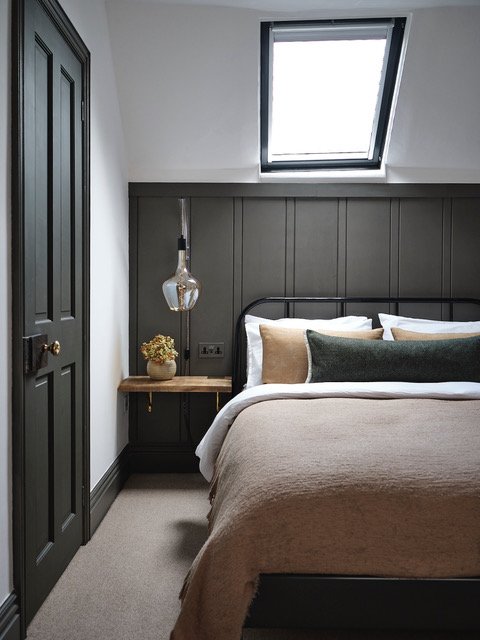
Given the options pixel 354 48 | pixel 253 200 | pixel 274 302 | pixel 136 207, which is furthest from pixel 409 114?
pixel 136 207

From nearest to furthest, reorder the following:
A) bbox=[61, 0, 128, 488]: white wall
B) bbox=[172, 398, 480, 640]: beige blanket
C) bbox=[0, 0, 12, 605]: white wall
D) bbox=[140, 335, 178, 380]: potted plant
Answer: bbox=[172, 398, 480, 640]: beige blanket, bbox=[0, 0, 12, 605]: white wall, bbox=[61, 0, 128, 488]: white wall, bbox=[140, 335, 178, 380]: potted plant

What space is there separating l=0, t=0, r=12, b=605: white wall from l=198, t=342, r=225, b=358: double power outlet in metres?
2.10

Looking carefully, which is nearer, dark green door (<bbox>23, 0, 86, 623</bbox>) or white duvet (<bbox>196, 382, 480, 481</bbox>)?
dark green door (<bbox>23, 0, 86, 623</bbox>)

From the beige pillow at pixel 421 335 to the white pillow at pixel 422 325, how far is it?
10 centimetres

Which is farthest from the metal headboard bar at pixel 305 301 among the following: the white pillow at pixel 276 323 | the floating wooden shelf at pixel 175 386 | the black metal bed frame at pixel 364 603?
the black metal bed frame at pixel 364 603

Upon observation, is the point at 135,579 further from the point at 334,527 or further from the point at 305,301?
the point at 305,301

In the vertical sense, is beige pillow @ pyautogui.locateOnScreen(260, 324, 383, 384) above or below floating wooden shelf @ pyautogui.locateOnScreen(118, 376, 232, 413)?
above

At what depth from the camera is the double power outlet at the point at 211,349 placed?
3910 millimetres

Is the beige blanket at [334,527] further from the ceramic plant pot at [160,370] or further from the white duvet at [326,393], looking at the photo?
the ceramic plant pot at [160,370]

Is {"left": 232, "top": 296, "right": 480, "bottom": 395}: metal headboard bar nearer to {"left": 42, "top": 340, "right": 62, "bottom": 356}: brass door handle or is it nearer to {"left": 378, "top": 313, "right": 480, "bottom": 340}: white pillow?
{"left": 378, "top": 313, "right": 480, "bottom": 340}: white pillow

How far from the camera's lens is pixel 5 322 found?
183cm

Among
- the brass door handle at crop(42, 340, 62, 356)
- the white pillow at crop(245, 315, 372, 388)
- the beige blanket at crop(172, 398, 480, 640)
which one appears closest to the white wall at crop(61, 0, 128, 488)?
the brass door handle at crop(42, 340, 62, 356)

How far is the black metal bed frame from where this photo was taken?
1.58m

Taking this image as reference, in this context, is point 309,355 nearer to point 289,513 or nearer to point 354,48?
point 289,513
